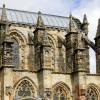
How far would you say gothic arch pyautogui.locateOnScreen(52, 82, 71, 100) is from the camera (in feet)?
114

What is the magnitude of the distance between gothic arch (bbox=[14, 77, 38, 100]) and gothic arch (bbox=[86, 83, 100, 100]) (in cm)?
489

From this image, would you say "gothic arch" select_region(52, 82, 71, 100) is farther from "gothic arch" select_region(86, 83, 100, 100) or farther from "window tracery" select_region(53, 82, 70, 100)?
"gothic arch" select_region(86, 83, 100, 100)

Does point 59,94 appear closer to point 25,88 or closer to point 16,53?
point 25,88

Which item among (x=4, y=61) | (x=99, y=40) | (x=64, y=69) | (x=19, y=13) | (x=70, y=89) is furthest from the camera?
(x=19, y=13)

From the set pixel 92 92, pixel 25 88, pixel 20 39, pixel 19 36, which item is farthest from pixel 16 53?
pixel 92 92

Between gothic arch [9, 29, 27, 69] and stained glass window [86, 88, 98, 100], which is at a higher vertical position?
gothic arch [9, 29, 27, 69]

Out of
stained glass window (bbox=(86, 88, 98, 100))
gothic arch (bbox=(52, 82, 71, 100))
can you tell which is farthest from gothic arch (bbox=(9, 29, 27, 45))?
stained glass window (bbox=(86, 88, 98, 100))

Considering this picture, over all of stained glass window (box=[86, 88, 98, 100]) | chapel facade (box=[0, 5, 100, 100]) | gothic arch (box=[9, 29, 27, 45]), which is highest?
gothic arch (box=[9, 29, 27, 45])

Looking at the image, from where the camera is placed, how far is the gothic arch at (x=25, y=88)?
3344 centimetres

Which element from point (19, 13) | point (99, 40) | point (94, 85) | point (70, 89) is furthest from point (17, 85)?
point (19, 13)

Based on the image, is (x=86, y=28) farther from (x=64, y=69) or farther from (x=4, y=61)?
(x=4, y=61)

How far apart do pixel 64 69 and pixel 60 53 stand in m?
2.49

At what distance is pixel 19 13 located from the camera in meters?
45.4

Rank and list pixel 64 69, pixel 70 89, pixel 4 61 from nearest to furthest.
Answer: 1. pixel 4 61
2. pixel 70 89
3. pixel 64 69
